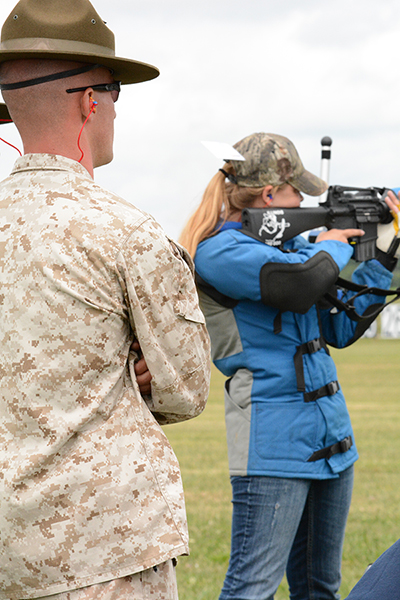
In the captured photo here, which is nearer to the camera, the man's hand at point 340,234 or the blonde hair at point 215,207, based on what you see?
the blonde hair at point 215,207

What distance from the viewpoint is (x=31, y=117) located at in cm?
213

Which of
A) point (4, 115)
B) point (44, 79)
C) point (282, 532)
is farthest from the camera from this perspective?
point (282, 532)

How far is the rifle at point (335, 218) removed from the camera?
3.59m

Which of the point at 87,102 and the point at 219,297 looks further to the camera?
the point at 219,297

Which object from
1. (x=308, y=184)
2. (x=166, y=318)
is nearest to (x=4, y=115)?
(x=166, y=318)

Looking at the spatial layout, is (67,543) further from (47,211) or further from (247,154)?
(247,154)

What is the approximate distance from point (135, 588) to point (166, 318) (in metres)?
0.68

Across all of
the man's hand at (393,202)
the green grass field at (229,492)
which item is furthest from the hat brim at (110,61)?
the green grass field at (229,492)

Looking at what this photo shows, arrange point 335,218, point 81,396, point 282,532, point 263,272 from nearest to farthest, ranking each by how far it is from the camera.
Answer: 1. point 81,396
2. point 282,532
3. point 263,272
4. point 335,218

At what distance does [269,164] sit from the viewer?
3.67m

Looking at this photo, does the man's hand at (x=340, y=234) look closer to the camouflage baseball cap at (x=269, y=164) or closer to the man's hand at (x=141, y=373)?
the camouflage baseball cap at (x=269, y=164)

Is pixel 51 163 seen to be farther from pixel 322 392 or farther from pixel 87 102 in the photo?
pixel 322 392

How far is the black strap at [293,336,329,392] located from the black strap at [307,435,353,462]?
10.8 inches

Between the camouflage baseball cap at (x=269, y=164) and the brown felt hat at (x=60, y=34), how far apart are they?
1508mm
